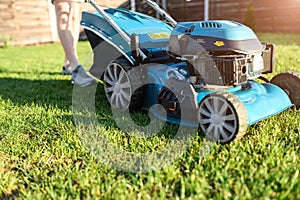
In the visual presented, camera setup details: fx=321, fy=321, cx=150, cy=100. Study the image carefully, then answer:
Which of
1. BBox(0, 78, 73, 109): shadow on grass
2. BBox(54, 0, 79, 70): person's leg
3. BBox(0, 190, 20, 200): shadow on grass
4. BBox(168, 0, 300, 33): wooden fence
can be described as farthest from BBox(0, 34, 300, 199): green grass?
BBox(168, 0, 300, 33): wooden fence

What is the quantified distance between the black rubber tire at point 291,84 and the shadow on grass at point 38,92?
5.40 feet

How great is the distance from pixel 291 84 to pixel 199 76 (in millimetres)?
683

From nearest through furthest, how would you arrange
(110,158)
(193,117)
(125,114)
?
1. (110,158)
2. (193,117)
3. (125,114)

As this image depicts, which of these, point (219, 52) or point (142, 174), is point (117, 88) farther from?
point (142, 174)

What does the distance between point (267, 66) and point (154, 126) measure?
2.81 feet

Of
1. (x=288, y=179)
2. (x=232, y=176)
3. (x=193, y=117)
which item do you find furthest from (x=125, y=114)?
(x=288, y=179)

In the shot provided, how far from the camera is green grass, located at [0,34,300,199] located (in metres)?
1.32

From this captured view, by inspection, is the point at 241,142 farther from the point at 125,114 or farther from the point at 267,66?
the point at 125,114

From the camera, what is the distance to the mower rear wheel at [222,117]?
1.63 meters

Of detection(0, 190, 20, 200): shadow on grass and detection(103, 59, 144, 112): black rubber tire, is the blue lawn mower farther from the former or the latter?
detection(0, 190, 20, 200): shadow on grass

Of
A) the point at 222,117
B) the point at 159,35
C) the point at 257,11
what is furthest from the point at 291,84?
the point at 257,11

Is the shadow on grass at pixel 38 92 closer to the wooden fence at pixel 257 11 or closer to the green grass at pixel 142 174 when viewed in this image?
the green grass at pixel 142 174

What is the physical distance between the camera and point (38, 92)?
3.24 metres

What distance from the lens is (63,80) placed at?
151 inches
